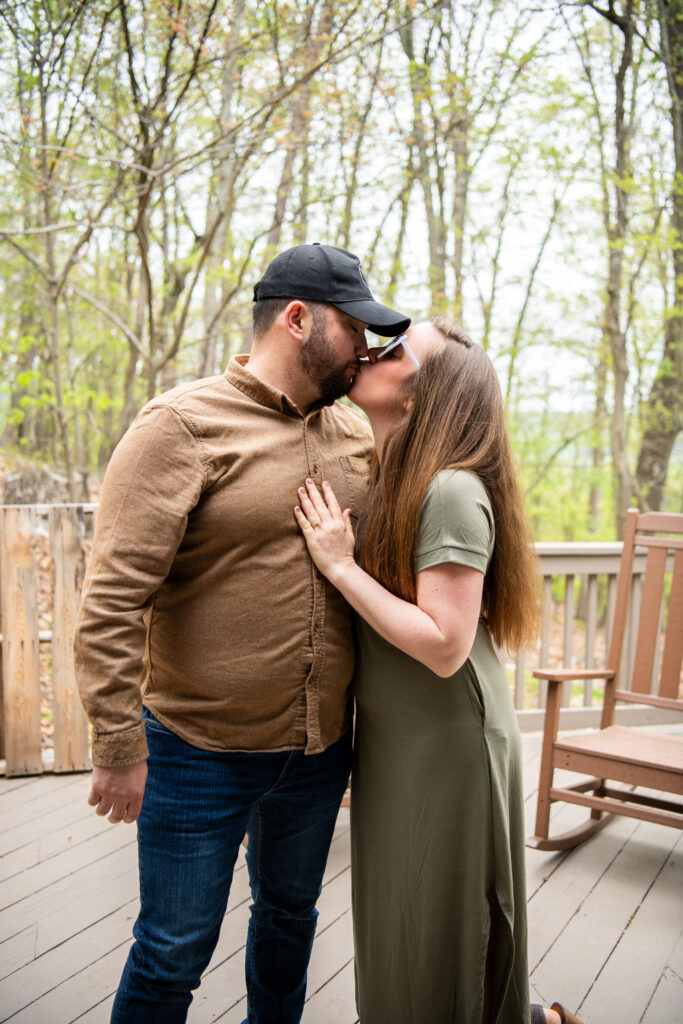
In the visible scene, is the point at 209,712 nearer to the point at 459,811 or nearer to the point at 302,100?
the point at 459,811

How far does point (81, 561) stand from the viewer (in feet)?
10.3

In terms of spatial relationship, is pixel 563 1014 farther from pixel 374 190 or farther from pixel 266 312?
pixel 374 190

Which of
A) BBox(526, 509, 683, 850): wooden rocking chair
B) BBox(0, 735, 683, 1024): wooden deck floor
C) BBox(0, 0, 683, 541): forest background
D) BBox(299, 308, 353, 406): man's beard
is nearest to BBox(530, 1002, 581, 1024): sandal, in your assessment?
BBox(0, 735, 683, 1024): wooden deck floor

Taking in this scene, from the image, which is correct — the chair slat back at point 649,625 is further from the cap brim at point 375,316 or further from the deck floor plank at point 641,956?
the cap brim at point 375,316

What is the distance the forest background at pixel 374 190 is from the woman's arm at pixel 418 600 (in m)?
3.00

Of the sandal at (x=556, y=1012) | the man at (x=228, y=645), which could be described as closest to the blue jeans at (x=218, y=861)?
the man at (x=228, y=645)

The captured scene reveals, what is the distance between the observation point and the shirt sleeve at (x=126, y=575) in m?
1.29

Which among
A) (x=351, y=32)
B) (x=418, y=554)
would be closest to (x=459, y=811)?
(x=418, y=554)

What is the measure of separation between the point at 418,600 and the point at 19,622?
2.20 m

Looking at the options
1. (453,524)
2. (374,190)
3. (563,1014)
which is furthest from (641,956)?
(374,190)

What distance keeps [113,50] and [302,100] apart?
1.18 metres

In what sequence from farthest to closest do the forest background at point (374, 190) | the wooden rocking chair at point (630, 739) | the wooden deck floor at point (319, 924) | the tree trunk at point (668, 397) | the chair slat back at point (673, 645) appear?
the tree trunk at point (668, 397) → the forest background at point (374, 190) → the chair slat back at point (673, 645) → the wooden rocking chair at point (630, 739) → the wooden deck floor at point (319, 924)

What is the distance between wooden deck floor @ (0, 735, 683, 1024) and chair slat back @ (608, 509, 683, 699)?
0.62 meters

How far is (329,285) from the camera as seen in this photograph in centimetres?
150
